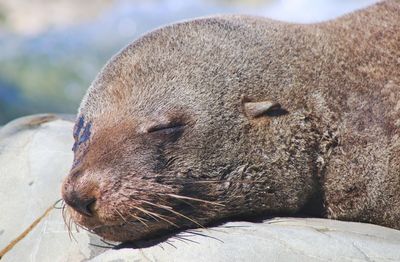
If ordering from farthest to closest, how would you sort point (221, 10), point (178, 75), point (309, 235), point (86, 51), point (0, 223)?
point (221, 10) → point (86, 51) → point (0, 223) → point (178, 75) → point (309, 235)

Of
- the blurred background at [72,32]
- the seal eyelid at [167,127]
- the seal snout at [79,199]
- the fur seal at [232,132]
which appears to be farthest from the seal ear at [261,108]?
the blurred background at [72,32]

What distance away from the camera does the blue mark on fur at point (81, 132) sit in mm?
6086

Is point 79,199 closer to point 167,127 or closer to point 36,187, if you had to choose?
point 167,127

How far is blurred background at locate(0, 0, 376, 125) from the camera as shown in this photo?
61.2 feet

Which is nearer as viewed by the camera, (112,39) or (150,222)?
(150,222)

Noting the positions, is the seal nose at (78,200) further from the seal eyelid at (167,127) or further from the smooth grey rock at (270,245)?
the seal eyelid at (167,127)

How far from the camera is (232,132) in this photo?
6035 millimetres

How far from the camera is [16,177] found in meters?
7.38

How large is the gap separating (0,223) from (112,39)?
15.6m

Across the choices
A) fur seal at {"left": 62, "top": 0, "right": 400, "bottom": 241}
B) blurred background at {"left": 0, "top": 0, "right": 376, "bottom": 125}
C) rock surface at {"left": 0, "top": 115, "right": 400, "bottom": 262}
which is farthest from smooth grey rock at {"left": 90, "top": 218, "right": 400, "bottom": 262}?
blurred background at {"left": 0, "top": 0, "right": 376, "bottom": 125}

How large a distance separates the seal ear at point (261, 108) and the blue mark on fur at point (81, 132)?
1.04m

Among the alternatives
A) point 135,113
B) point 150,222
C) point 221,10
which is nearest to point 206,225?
point 150,222

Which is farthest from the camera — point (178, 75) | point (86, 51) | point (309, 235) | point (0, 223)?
point (86, 51)

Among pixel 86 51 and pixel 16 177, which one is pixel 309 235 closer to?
pixel 16 177
